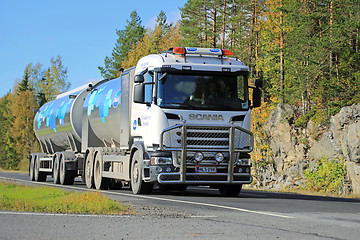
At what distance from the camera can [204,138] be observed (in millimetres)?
17266

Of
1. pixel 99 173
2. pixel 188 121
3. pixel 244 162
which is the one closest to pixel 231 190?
pixel 244 162

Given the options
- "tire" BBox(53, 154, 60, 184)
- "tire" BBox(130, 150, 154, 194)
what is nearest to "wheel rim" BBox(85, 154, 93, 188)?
"tire" BBox(53, 154, 60, 184)

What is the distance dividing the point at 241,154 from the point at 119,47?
241 feet

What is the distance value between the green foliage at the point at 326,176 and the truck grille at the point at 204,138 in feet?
58.6

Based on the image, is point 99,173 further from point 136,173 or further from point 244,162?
point 244,162

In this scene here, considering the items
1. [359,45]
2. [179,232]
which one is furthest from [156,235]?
[359,45]

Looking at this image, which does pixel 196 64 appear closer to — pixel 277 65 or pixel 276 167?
pixel 276 167

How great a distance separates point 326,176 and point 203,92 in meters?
20.1

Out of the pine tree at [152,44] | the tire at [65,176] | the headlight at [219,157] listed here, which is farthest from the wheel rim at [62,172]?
the pine tree at [152,44]

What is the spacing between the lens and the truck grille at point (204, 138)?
17.0 m

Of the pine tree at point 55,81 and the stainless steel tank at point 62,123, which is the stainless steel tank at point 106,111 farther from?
the pine tree at point 55,81

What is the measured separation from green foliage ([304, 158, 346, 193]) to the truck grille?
17.9 metres

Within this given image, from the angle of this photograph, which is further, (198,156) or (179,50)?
(179,50)

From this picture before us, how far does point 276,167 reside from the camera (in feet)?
147
